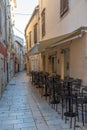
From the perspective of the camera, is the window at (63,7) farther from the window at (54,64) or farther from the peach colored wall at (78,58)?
the window at (54,64)

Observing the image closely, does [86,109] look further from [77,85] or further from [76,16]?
[76,16]

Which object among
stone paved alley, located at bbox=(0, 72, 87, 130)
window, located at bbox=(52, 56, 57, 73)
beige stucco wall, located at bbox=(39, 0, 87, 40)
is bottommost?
stone paved alley, located at bbox=(0, 72, 87, 130)

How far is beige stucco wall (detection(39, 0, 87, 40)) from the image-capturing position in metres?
9.64

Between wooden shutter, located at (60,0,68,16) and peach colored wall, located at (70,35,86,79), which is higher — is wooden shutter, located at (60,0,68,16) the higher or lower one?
the higher one

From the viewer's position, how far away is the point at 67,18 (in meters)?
12.1

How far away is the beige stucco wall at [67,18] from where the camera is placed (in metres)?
9.64

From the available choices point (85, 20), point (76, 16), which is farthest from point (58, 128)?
point (76, 16)

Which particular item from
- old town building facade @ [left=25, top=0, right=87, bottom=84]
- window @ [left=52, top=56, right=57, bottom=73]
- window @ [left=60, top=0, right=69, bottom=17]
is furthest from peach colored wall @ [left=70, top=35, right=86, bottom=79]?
window @ [left=52, top=56, right=57, bottom=73]

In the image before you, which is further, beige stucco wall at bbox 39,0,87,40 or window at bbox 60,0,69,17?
window at bbox 60,0,69,17

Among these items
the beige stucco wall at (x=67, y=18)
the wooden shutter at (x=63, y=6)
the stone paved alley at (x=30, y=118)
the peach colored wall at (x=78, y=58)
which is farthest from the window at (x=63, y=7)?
the stone paved alley at (x=30, y=118)

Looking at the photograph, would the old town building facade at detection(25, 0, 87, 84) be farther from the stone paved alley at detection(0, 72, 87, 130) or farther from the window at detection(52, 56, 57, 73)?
the stone paved alley at detection(0, 72, 87, 130)

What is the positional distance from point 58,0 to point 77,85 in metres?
6.66

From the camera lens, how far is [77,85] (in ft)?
29.9

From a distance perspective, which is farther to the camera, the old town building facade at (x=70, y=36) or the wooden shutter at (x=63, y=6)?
the wooden shutter at (x=63, y=6)
